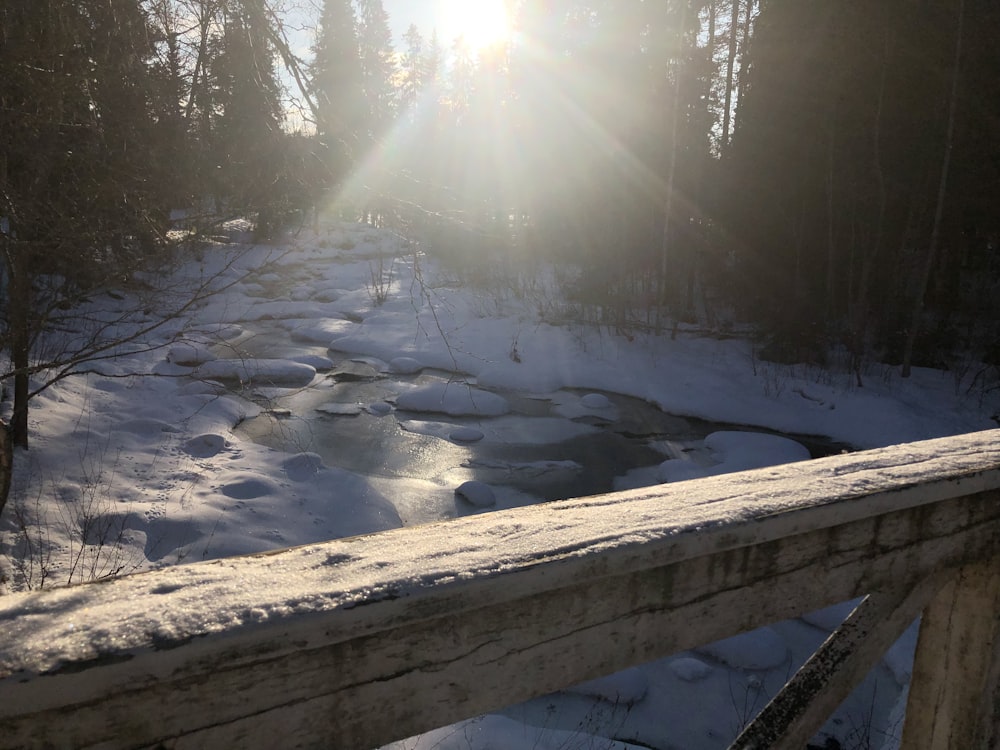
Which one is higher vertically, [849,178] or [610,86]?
[610,86]

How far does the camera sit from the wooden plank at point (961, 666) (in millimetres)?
1336

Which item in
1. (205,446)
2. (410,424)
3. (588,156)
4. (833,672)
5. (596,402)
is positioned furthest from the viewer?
(588,156)

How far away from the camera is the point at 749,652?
15.0 ft

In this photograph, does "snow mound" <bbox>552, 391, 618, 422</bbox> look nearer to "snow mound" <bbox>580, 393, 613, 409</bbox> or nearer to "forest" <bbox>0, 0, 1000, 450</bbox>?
"snow mound" <bbox>580, 393, 613, 409</bbox>

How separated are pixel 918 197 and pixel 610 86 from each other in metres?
7.22

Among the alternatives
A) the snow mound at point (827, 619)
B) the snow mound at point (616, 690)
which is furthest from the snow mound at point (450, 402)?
the snow mound at point (616, 690)

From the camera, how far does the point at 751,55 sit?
46.2 feet

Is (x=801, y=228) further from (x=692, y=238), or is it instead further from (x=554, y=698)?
(x=554, y=698)

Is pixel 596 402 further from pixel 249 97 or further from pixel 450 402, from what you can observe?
pixel 249 97

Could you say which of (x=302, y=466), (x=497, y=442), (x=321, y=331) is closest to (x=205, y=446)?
(x=302, y=466)

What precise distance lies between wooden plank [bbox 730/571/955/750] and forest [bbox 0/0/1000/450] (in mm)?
2072

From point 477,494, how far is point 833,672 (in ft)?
18.0

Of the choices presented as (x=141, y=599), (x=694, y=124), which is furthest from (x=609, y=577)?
(x=694, y=124)

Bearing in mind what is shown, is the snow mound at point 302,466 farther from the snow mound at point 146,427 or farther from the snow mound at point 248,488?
the snow mound at point 146,427
